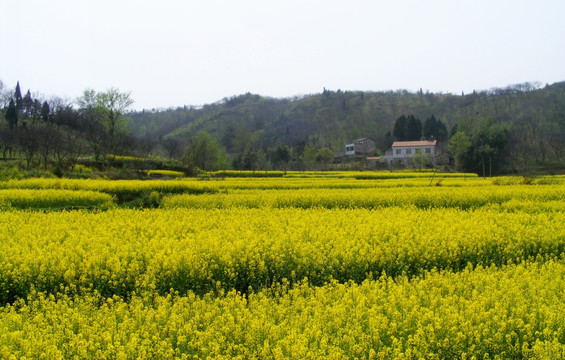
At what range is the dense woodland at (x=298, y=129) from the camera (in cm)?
4512

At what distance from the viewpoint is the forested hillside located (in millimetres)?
55031

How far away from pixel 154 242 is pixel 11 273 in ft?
7.12

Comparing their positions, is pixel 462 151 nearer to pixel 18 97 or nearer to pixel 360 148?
pixel 360 148

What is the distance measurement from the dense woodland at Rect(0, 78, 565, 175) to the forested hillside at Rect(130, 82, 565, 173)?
Answer: 0.26 m

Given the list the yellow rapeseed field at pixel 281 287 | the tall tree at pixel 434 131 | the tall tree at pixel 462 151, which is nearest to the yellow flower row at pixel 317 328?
the yellow rapeseed field at pixel 281 287

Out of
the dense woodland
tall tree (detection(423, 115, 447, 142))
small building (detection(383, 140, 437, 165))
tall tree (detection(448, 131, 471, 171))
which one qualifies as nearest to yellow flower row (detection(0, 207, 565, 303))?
the dense woodland

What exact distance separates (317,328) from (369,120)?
102m

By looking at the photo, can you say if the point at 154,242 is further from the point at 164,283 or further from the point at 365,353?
the point at 365,353

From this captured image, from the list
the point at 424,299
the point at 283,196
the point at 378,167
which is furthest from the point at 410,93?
the point at 424,299

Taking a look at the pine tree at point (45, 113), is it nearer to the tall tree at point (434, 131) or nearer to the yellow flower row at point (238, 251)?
the yellow flower row at point (238, 251)

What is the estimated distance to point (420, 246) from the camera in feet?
22.6

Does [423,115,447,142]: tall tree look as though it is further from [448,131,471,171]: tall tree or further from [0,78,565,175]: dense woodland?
[448,131,471,171]: tall tree

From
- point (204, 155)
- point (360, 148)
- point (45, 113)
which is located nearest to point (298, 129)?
point (360, 148)

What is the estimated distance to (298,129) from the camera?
352ft
